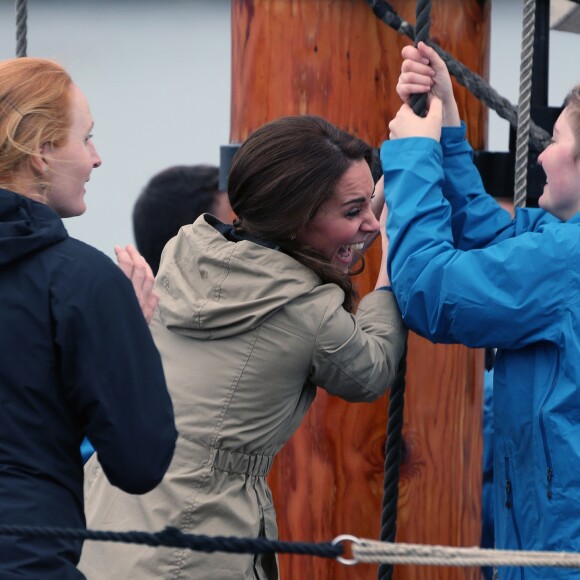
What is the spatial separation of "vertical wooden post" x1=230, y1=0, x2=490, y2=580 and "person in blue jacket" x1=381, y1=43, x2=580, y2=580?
222 millimetres

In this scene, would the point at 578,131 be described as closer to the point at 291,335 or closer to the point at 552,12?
the point at 291,335

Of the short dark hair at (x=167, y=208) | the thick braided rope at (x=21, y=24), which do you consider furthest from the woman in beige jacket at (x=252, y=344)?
the short dark hair at (x=167, y=208)

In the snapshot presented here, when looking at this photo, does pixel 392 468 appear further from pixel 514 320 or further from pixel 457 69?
pixel 457 69

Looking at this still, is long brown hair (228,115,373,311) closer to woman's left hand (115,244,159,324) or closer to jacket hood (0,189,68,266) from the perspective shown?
woman's left hand (115,244,159,324)

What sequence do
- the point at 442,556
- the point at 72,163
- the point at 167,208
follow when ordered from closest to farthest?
the point at 442,556, the point at 72,163, the point at 167,208

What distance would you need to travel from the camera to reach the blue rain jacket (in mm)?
1578

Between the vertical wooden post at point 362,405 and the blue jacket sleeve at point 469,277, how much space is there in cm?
30

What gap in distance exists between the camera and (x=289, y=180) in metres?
1.64

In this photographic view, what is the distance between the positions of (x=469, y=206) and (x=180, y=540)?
2.59 feet

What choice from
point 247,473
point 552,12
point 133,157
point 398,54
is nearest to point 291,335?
point 247,473

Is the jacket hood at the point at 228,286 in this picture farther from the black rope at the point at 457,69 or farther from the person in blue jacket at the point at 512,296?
the black rope at the point at 457,69

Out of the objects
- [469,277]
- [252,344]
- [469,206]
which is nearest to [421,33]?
[469,206]

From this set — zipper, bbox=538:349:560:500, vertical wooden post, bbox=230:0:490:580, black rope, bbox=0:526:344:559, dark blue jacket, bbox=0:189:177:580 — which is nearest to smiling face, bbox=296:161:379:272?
vertical wooden post, bbox=230:0:490:580

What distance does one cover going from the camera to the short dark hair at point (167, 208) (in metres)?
3.23
